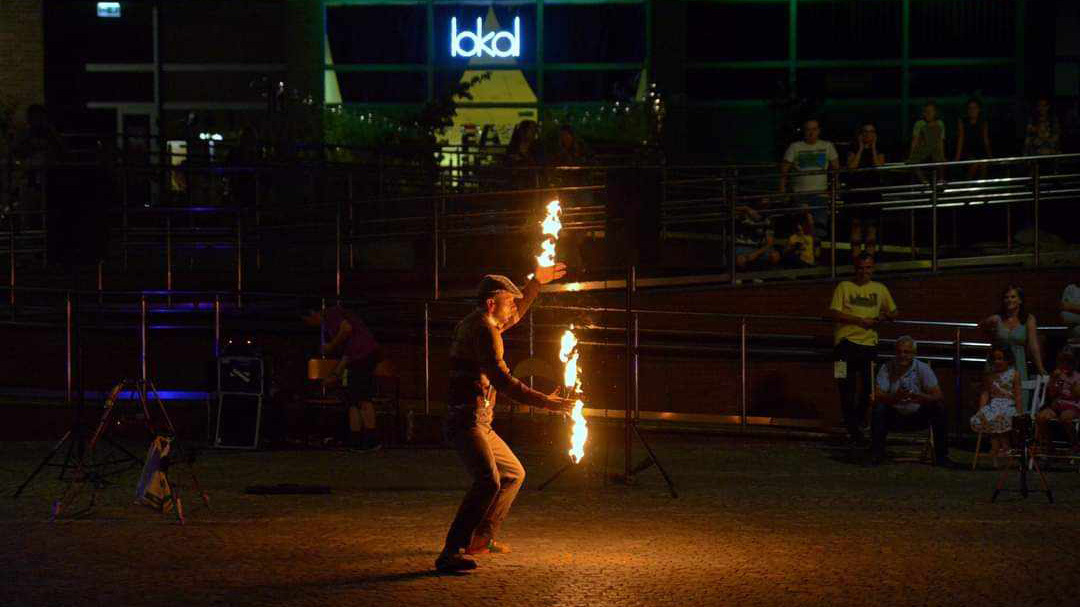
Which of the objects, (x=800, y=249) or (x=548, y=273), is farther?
(x=800, y=249)

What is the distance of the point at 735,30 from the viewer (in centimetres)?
2738

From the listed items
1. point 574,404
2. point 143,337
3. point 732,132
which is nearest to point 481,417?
point 574,404

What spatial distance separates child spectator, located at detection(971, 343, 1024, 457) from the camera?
14.5 metres

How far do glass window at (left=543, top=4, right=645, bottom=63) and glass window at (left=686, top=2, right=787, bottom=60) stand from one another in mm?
927

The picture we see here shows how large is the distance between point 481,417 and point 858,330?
23.4ft

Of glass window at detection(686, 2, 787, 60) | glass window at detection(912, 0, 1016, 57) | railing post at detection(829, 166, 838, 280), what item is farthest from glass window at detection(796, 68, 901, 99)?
railing post at detection(829, 166, 838, 280)

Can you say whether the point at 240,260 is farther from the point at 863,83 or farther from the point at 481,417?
the point at 863,83

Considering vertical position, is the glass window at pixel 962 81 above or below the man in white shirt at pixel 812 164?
above

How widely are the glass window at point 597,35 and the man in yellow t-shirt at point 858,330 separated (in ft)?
40.3

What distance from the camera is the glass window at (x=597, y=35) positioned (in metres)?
27.4

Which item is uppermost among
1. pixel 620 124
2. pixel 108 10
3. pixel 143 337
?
pixel 108 10

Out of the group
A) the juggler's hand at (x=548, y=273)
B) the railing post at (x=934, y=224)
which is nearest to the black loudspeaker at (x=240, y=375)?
the juggler's hand at (x=548, y=273)

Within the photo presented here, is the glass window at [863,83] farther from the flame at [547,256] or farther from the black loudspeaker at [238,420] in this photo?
the flame at [547,256]

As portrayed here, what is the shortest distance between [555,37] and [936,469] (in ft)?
48.9
